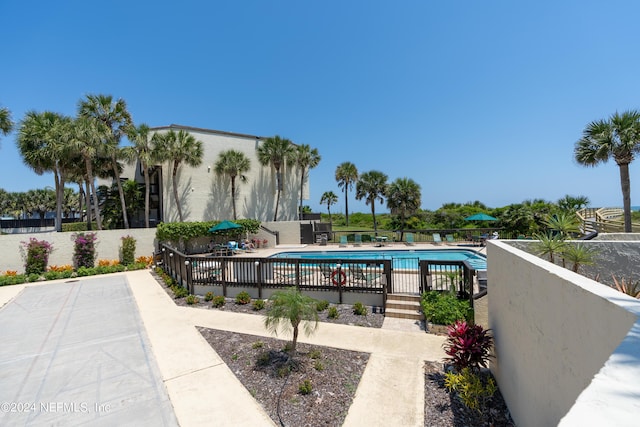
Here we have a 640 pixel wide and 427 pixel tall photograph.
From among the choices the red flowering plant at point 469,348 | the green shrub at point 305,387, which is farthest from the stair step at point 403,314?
the green shrub at point 305,387

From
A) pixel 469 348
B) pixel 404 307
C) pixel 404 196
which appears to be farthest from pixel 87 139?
pixel 404 196

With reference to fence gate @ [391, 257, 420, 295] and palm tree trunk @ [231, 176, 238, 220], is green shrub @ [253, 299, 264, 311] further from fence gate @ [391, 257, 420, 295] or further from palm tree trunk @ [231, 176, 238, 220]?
palm tree trunk @ [231, 176, 238, 220]

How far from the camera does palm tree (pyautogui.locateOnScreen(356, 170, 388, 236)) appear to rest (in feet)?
89.7

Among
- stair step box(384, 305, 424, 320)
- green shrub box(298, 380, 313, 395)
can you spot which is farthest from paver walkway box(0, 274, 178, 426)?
stair step box(384, 305, 424, 320)

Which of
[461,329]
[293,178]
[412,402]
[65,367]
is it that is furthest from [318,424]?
[293,178]

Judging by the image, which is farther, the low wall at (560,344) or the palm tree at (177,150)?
the palm tree at (177,150)

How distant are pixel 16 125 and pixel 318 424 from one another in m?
21.3

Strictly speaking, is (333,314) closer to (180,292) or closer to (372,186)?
(180,292)

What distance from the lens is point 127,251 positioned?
16531mm

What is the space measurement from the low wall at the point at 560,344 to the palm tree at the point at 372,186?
23.3 meters

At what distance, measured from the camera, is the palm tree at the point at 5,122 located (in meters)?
13.4

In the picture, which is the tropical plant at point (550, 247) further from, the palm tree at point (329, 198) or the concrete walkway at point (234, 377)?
the palm tree at point (329, 198)

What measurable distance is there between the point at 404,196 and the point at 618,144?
14599 millimetres

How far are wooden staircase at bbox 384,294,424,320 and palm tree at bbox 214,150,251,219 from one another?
2033 cm
